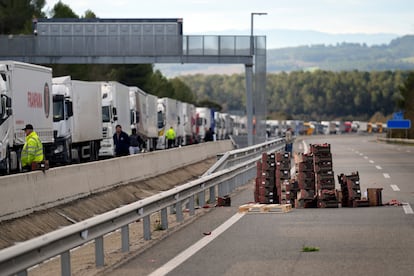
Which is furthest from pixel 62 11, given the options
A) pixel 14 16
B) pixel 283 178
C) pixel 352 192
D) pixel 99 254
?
pixel 99 254

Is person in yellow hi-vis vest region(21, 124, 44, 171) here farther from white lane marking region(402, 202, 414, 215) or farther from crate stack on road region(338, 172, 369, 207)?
white lane marking region(402, 202, 414, 215)

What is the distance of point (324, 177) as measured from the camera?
22812mm

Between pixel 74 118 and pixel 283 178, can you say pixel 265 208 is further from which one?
pixel 74 118

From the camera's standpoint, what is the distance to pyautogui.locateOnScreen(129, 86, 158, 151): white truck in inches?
2195

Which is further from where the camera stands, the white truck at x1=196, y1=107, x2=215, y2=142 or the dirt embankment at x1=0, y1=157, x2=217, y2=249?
the white truck at x1=196, y1=107, x2=215, y2=142

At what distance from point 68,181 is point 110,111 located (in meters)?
27.2

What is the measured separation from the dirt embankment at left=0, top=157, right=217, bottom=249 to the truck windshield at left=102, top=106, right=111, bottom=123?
1339cm

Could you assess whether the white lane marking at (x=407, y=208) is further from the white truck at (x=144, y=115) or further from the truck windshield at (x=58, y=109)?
the white truck at (x=144, y=115)

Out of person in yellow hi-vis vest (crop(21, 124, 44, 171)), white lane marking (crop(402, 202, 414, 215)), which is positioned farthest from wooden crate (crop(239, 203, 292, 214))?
person in yellow hi-vis vest (crop(21, 124, 44, 171))

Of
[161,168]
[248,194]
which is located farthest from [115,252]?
[161,168]

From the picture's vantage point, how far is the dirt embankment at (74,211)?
18719 millimetres

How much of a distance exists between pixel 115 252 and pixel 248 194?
40.2ft

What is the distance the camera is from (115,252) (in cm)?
1560

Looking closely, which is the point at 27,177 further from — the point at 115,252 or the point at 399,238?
the point at 399,238
